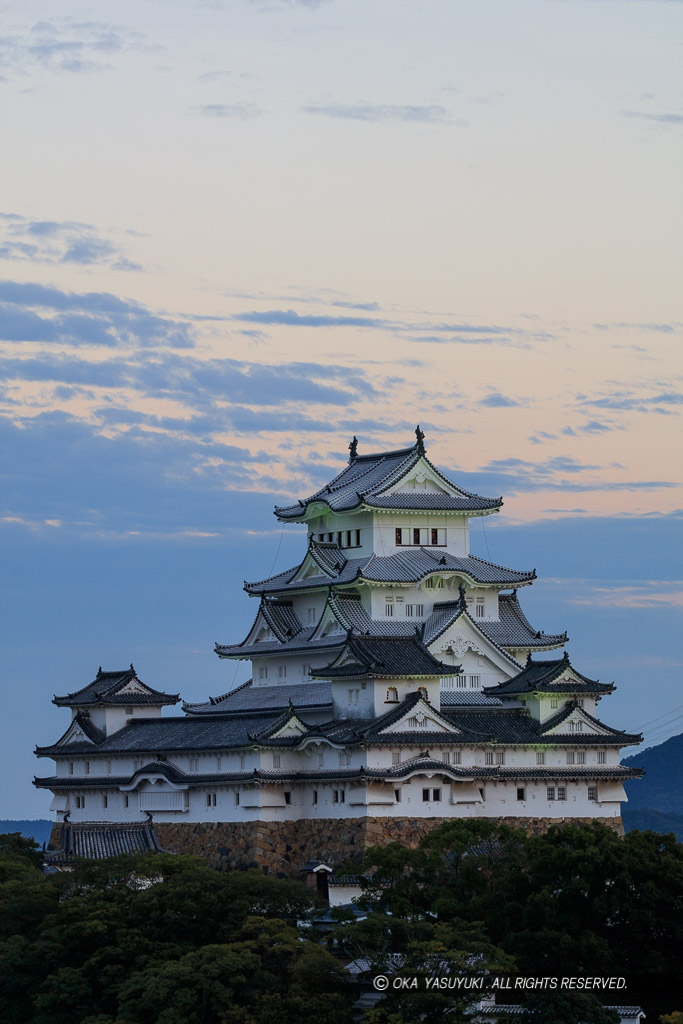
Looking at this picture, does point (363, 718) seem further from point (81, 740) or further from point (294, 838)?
point (81, 740)

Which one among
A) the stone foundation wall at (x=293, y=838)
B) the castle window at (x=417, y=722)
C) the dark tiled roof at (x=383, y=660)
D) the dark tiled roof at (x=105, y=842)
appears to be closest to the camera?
the stone foundation wall at (x=293, y=838)

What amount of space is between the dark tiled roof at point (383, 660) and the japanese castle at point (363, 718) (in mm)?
77

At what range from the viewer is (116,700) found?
7719 centimetres

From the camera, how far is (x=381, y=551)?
76688mm

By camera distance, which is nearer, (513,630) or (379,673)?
(379,673)

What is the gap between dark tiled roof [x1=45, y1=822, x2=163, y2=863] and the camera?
222 feet

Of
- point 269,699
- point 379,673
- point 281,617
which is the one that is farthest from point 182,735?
point 379,673

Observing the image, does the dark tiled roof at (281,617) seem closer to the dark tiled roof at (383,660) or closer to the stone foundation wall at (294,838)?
the dark tiled roof at (383,660)

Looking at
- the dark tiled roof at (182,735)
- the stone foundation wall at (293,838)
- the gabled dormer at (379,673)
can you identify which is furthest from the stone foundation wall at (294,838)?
the gabled dormer at (379,673)

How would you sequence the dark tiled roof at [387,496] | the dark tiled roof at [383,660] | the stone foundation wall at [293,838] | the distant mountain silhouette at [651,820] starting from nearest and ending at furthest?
the stone foundation wall at [293,838] < the dark tiled roof at [383,660] < the dark tiled roof at [387,496] < the distant mountain silhouette at [651,820]

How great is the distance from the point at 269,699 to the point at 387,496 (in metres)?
9.21

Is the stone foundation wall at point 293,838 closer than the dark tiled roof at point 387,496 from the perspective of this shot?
Yes

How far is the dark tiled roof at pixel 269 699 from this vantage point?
72.3m

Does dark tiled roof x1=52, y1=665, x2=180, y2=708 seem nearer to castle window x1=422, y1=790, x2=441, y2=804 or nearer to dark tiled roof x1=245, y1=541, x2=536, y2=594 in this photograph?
dark tiled roof x1=245, y1=541, x2=536, y2=594
